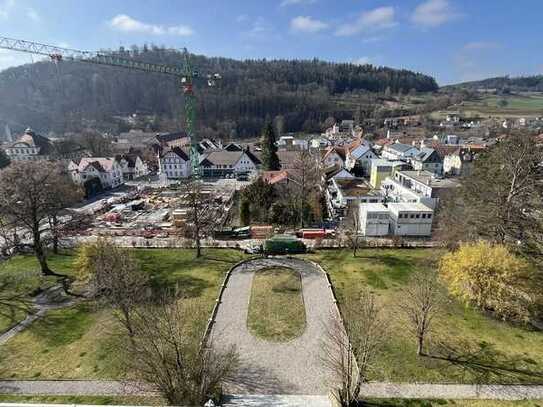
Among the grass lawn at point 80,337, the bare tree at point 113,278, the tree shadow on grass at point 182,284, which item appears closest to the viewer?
the bare tree at point 113,278

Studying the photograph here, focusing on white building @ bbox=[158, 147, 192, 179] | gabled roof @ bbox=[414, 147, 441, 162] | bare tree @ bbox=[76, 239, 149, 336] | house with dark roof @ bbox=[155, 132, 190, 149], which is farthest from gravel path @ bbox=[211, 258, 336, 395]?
house with dark roof @ bbox=[155, 132, 190, 149]

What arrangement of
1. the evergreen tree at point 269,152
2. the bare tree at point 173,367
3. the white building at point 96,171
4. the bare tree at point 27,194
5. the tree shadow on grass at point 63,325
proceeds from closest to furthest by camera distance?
the bare tree at point 173,367 → the tree shadow on grass at point 63,325 → the bare tree at point 27,194 → the white building at point 96,171 → the evergreen tree at point 269,152

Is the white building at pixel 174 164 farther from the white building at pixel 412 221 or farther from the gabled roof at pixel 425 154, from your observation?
the gabled roof at pixel 425 154

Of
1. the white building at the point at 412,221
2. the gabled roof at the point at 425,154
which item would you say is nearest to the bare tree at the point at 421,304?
the white building at the point at 412,221

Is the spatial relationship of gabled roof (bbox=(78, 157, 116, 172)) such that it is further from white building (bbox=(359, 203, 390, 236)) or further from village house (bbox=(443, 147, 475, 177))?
village house (bbox=(443, 147, 475, 177))

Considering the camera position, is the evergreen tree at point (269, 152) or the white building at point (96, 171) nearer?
the white building at point (96, 171)

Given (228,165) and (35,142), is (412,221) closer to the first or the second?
(228,165)

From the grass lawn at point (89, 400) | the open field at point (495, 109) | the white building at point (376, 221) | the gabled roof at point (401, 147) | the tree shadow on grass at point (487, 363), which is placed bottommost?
the tree shadow on grass at point (487, 363)
